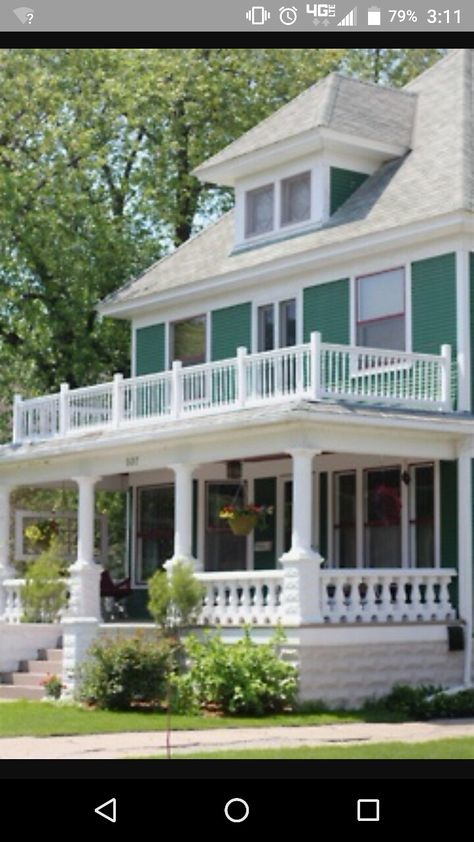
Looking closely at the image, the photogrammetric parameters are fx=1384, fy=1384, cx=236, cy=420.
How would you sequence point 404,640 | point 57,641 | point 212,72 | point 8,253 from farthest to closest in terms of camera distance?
1. point 212,72
2. point 8,253
3. point 57,641
4. point 404,640

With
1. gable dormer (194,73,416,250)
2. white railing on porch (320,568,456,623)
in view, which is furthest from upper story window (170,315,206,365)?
white railing on porch (320,568,456,623)

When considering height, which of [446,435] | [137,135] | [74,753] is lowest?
[74,753]

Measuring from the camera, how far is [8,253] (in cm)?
2970

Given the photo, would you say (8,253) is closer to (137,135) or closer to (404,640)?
(137,135)

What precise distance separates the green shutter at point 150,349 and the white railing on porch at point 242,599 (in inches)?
274

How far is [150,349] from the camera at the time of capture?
25.6 metres

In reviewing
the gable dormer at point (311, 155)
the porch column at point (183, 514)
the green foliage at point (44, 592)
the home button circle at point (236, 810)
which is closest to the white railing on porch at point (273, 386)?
the porch column at point (183, 514)

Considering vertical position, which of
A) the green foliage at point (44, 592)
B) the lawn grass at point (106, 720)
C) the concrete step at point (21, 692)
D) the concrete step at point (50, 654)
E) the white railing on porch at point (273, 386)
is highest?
the white railing on porch at point (273, 386)

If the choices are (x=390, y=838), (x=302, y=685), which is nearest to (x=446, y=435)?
(x=302, y=685)

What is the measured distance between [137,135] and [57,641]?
15687mm

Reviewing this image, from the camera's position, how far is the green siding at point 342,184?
73.2 feet

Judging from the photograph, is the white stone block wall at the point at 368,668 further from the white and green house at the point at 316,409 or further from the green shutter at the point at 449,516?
the green shutter at the point at 449,516

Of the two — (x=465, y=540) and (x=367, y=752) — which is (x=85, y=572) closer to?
(x=465, y=540)
